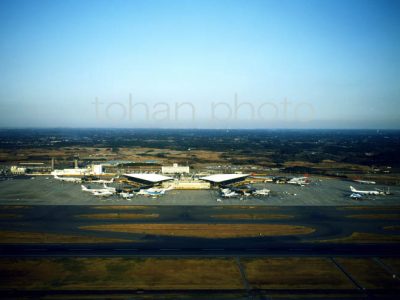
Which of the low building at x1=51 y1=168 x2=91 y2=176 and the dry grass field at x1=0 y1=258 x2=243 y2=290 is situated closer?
the dry grass field at x1=0 y1=258 x2=243 y2=290

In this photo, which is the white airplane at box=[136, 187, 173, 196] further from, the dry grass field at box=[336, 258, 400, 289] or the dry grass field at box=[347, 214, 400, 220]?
the dry grass field at box=[336, 258, 400, 289]

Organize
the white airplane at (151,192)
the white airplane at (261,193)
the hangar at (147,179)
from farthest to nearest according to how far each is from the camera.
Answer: the hangar at (147,179) < the white airplane at (261,193) < the white airplane at (151,192)

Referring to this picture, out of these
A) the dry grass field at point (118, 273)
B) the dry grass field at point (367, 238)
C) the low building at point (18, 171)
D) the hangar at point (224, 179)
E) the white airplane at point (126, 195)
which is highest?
the low building at point (18, 171)

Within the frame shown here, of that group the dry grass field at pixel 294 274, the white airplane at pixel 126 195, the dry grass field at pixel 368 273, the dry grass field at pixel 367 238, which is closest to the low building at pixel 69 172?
the white airplane at pixel 126 195

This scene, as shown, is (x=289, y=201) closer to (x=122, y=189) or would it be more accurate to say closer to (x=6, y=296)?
(x=122, y=189)

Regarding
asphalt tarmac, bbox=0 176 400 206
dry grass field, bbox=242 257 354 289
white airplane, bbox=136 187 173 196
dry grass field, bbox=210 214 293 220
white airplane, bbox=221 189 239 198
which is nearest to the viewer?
dry grass field, bbox=242 257 354 289

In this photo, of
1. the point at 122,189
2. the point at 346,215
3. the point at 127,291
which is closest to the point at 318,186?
the point at 346,215

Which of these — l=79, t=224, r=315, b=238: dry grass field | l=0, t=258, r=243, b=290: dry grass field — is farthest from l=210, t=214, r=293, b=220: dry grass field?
l=0, t=258, r=243, b=290: dry grass field

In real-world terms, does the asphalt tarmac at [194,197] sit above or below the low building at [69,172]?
below

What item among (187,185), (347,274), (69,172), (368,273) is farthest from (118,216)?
(69,172)

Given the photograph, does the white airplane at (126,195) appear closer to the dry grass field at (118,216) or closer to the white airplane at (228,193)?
the dry grass field at (118,216)

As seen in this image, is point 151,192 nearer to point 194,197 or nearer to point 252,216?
point 194,197

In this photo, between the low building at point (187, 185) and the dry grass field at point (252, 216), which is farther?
the low building at point (187, 185)

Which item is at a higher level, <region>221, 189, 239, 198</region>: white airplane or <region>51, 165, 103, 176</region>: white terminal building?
<region>51, 165, 103, 176</region>: white terminal building
